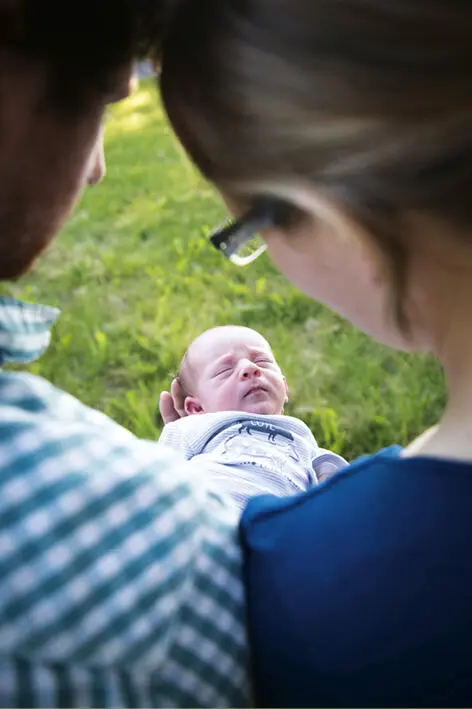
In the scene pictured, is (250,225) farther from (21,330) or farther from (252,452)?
(252,452)

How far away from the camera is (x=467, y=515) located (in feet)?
2.78

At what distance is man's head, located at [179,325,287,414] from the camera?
2107 mm

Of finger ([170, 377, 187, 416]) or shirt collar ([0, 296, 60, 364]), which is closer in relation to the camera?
shirt collar ([0, 296, 60, 364])

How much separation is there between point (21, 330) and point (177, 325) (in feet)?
6.42

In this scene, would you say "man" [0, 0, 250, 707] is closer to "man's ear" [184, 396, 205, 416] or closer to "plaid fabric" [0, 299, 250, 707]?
"plaid fabric" [0, 299, 250, 707]

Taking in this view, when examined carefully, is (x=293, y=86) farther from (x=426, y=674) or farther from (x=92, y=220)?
(x=92, y=220)

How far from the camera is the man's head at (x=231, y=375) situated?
6.91 ft

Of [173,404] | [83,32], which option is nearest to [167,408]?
[173,404]

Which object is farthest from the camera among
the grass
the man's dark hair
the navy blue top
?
the grass

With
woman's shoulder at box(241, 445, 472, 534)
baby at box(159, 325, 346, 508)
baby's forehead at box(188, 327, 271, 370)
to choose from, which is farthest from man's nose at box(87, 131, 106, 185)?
baby's forehead at box(188, 327, 271, 370)

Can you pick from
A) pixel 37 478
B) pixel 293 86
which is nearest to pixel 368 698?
pixel 37 478

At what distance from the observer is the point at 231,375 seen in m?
2.13

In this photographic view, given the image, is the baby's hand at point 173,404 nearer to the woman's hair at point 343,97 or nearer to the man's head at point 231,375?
the man's head at point 231,375

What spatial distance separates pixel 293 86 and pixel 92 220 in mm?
3306
